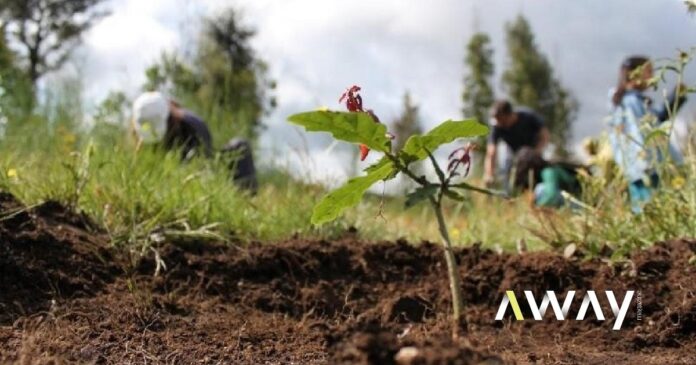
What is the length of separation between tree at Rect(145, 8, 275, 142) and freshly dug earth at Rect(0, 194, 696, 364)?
15.7 feet

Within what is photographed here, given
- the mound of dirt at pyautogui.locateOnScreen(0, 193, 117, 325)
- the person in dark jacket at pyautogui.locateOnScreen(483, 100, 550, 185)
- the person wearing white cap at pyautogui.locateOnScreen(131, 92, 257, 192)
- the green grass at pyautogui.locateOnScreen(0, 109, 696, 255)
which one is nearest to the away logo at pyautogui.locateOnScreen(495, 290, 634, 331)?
the green grass at pyautogui.locateOnScreen(0, 109, 696, 255)

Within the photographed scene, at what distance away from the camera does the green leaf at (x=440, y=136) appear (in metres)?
1.36

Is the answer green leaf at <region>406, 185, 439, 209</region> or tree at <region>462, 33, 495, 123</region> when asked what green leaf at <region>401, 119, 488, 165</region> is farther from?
tree at <region>462, 33, 495, 123</region>

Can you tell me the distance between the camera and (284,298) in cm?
244

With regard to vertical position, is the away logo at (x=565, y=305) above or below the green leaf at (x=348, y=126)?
below

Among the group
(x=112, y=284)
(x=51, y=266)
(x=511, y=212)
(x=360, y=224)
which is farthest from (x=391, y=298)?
(x=511, y=212)

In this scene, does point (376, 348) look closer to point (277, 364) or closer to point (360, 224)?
point (277, 364)

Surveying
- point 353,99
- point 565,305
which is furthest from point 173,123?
point 353,99

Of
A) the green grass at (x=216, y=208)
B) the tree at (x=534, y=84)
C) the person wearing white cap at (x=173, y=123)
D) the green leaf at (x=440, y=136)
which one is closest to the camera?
the green leaf at (x=440, y=136)

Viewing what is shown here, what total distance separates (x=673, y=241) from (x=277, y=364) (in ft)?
4.41

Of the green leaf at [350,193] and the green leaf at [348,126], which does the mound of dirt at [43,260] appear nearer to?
the green leaf at [350,193]

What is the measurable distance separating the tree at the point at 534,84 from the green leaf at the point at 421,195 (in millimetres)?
17932

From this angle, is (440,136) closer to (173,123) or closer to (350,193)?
(350,193)

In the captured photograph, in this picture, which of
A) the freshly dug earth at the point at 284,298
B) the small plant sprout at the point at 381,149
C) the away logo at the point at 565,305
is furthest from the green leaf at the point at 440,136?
the away logo at the point at 565,305
